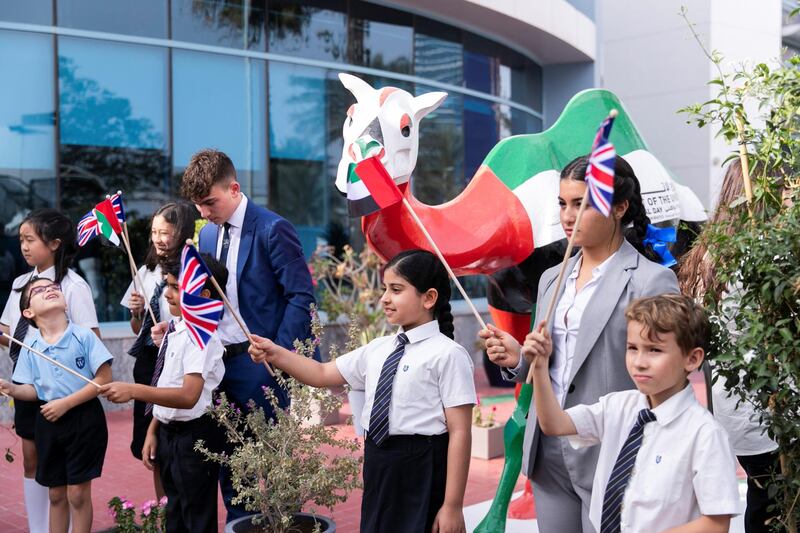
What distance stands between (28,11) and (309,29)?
11.4 feet

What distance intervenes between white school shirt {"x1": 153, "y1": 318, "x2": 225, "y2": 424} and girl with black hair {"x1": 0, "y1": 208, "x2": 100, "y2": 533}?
0.84 m

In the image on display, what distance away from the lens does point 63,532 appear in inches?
168

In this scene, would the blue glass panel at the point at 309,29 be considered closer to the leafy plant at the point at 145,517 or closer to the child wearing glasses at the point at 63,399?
the child wearing glasses at the point at 63,399

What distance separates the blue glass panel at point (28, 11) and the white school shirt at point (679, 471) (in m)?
8.67

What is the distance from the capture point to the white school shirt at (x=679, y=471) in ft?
7.29

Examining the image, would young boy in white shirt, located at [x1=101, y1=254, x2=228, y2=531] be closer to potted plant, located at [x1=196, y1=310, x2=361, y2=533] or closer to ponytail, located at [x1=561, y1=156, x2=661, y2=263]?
potted plant, located at [x1=196, y1=310, x2=361, y2=533]

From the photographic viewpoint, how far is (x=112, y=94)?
32.0 feet

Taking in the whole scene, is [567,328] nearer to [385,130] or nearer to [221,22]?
[385,130]

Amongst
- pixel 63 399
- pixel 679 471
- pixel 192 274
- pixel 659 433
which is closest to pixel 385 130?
pixel 192 274

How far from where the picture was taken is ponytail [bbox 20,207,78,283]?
4.66 m

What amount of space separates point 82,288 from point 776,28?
16808 mm

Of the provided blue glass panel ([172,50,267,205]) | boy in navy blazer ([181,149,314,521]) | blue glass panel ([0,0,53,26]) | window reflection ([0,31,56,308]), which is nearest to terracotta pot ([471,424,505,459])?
boy in navy blazer ([181,149,314,521])

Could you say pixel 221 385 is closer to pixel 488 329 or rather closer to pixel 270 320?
pixel 270 320

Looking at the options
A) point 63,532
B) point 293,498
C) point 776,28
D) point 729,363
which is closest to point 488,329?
point 729,363
